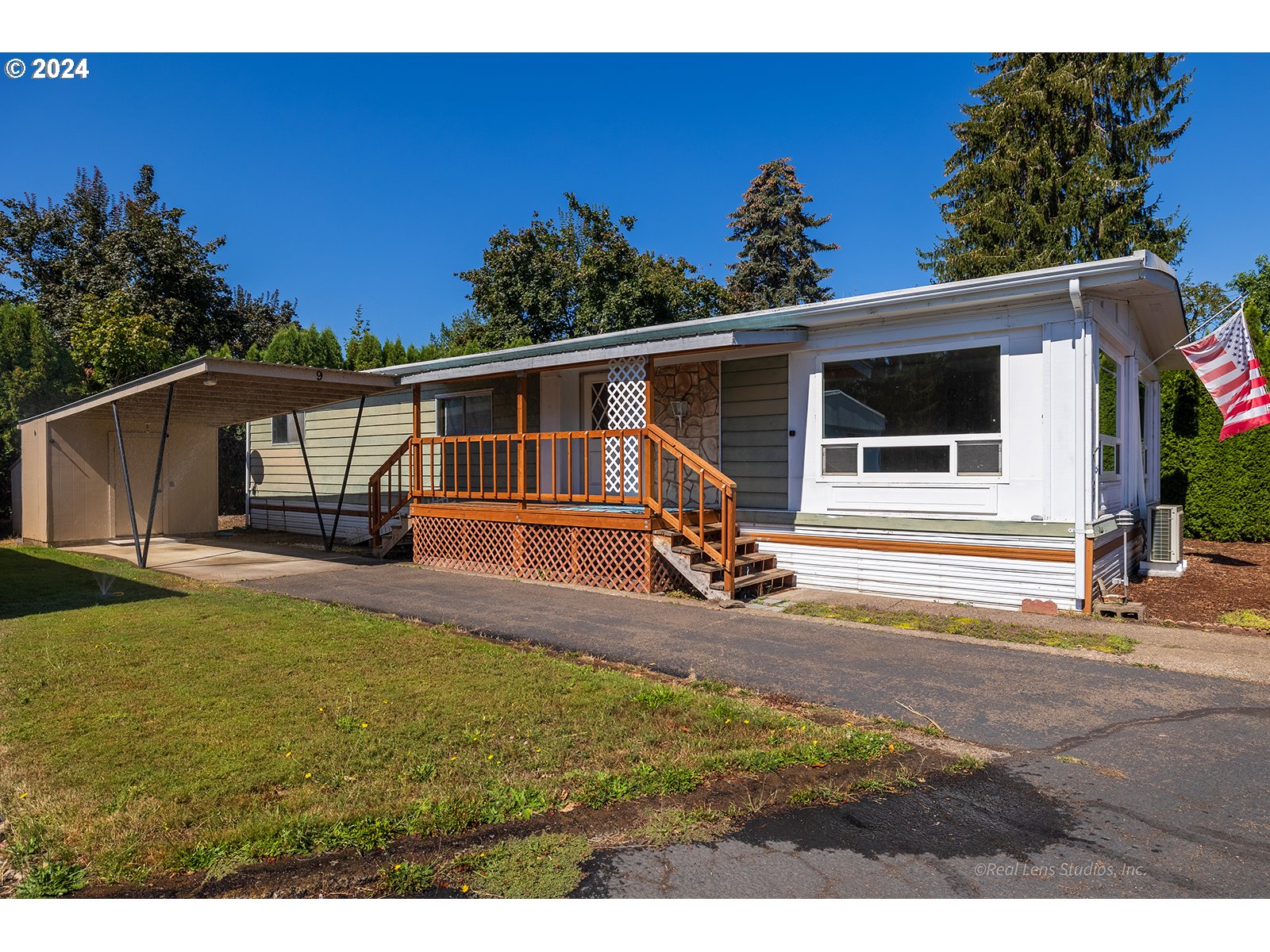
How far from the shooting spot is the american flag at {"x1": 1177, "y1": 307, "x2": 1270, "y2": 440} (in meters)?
8.52

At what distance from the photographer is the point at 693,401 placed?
10766mm

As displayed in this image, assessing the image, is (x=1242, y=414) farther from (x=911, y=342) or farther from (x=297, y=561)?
(x=297, y=561)

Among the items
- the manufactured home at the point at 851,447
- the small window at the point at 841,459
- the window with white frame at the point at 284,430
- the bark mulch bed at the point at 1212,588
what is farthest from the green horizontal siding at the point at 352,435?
the bark mulch bed at the point at 1212,588

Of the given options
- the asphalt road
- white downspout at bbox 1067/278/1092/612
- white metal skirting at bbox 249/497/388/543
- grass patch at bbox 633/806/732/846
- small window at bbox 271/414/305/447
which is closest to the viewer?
the asphalt road

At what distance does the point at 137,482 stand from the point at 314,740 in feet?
44.2

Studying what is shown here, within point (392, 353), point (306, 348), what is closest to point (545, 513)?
point (392, 353)

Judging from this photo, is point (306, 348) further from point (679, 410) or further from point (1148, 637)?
point (1148, 637)

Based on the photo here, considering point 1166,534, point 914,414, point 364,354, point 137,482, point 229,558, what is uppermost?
point 364,354

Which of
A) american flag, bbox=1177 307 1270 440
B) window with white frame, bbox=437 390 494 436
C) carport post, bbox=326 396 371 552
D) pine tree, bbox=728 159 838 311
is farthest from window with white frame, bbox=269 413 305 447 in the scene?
pine tree, bbox=728 159 838 311

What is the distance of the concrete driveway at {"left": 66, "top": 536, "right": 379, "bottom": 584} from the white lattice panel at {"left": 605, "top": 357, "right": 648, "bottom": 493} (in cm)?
471

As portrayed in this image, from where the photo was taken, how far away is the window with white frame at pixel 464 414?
13.2m

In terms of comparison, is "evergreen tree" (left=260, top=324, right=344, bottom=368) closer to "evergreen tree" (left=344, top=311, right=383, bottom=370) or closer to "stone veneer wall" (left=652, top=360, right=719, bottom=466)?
"evergreen tree" (left=344, top=311, right=383, bottom=370)

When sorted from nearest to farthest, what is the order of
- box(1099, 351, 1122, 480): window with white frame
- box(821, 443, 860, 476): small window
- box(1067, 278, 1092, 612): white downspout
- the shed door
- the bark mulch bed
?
1. box(1067, 278, 1092, 612): white downspout
2. the bark mulch bed
3. box(1099, 351, 1122, 480): window with white frame
4. box(821, 443, 860, 476): small window
5. the shed door

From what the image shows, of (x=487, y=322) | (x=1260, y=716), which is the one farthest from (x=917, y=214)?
(x=1260, y=716)
